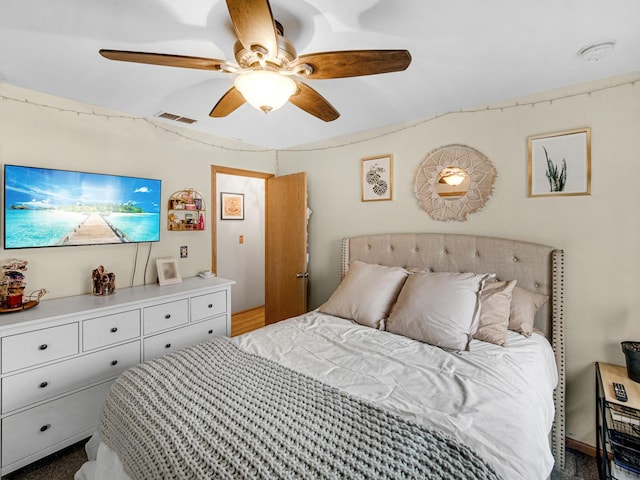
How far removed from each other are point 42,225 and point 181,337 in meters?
1.26

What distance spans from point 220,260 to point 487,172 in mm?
3634

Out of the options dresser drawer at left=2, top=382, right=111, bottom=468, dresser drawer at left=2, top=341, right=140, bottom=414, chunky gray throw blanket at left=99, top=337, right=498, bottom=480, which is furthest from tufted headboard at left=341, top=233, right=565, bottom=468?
dresser drawer at left=2, top=382, right=111, bottom=468

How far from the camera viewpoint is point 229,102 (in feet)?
6.00

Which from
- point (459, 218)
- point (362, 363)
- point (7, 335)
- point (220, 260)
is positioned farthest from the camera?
point (220, 260)

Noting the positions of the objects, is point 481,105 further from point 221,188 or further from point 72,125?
point 221,188

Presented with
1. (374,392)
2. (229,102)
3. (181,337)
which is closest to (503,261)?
(374,392)

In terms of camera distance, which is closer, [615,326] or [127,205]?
[615,326]

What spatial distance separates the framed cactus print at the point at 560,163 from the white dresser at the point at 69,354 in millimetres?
2793


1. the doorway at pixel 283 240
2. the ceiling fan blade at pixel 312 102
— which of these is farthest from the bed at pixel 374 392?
the ceiling fan blade at pixel 312 102

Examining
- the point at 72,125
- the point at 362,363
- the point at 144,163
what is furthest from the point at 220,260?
the point at 362,363

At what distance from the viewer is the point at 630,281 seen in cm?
191

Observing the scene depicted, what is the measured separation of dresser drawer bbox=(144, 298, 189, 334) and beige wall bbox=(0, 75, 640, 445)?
534 mm

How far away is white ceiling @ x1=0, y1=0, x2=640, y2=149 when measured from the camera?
136 cm

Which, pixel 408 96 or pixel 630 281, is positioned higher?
pixel 408 96
